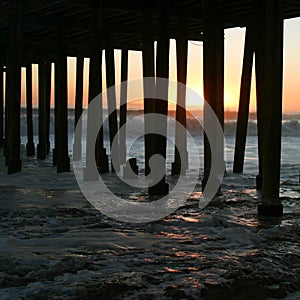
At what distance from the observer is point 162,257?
4.66 m

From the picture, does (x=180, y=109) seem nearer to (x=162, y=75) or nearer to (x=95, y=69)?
(x=95, y=69)

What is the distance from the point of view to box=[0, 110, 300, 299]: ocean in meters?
3.87

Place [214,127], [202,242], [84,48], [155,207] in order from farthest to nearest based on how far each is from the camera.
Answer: [84,48]
[214,127]
[155,207]
[202,242]

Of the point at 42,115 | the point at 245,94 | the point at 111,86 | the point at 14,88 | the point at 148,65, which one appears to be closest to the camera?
the point at 148,65

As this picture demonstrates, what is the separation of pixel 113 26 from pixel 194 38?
214 cm

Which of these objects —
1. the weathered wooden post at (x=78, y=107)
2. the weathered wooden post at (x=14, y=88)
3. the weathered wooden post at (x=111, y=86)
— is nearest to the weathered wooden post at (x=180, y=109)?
the weathered wooden post at (x=111, y=86)

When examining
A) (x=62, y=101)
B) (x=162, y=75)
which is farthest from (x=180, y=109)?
(x=162, y=75)

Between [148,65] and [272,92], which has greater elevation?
[148,65]

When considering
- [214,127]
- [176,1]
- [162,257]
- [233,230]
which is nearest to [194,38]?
[176,1]

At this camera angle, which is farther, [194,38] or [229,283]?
[194,38]

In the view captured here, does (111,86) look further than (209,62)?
Yes

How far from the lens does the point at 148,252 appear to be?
190 inches

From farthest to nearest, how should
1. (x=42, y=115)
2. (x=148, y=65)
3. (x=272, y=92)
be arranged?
(x=42, y=115) < (x=148, y=65) < (x=272, y=92)

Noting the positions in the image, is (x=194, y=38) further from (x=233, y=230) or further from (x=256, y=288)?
(x=256, y=288)
